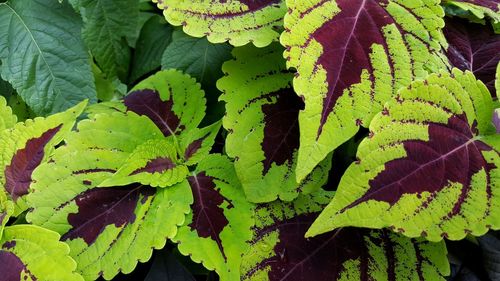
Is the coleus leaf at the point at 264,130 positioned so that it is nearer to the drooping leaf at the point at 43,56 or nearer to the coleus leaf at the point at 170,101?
the coleus leaf at the point at 170,101

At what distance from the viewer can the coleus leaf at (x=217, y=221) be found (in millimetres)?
683

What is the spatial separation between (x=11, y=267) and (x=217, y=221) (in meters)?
0.27

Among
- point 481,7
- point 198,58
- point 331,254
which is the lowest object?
point 331,254

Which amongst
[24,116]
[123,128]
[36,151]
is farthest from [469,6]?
[24,116]

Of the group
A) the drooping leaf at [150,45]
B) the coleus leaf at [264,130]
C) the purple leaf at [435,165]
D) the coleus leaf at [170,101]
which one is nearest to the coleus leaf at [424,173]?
the purple leaf at [435,165]

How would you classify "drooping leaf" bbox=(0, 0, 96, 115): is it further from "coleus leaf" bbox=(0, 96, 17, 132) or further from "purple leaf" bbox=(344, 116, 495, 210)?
"purple leaf" bbox=(344, 116, 495, 210)

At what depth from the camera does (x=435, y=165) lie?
0.60 metres

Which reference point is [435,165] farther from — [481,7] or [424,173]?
[481,7]

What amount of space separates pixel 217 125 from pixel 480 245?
49cm

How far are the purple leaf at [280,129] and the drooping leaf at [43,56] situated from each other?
13.6 inches

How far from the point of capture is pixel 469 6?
73 centimetres

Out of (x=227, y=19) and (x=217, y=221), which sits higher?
(x=227, y=19)

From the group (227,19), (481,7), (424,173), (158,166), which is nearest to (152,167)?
(158,166)

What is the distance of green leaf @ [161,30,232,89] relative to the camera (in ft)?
3.09
